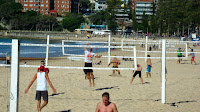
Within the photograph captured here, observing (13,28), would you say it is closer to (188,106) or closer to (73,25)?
(73,25)

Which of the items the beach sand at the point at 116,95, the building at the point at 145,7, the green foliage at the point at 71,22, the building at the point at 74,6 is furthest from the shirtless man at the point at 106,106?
the building at the point at 145,7

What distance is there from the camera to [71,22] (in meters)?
129

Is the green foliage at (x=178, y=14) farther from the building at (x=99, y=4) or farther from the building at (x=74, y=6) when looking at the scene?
the building at (x=99, y=4)

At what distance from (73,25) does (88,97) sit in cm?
12172

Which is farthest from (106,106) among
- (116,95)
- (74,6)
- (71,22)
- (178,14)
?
(74,6)

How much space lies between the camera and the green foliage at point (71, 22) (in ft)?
421

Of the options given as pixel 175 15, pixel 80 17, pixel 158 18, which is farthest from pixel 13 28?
pixel 175 15

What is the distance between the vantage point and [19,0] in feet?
470

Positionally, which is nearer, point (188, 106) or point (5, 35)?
Answer: point (188, 106)

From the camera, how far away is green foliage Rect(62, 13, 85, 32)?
128 metres

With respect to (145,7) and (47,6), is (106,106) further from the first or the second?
(145,7)

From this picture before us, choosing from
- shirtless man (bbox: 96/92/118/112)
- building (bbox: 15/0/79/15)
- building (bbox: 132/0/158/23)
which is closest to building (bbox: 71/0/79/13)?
building (bbox: 15/0/79/15)

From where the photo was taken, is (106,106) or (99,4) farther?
(99,4)

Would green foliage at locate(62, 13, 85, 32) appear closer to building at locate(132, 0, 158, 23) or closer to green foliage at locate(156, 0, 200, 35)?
building at locate(132, 0, 158, 23)
